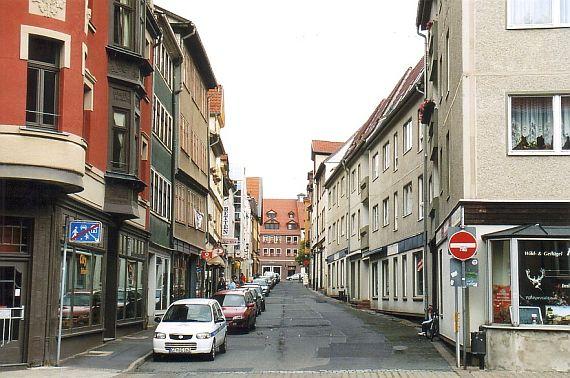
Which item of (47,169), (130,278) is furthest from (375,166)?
(47,169)

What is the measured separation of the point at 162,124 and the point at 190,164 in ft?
A: 28.6

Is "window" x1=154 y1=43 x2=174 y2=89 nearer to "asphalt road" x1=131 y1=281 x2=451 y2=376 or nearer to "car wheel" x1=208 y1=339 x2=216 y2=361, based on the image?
"asphalt road" x1=131 y1=281 x2=451 y2=376

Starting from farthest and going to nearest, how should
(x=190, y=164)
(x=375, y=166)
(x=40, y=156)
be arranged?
(x=375, y=166), (x=190, y=164), (x=40, y=156)

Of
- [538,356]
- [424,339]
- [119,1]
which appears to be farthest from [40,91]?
[424,339]

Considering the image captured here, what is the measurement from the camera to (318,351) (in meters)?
22.4

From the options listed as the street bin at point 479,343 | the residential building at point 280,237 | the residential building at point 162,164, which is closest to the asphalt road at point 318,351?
the street bin at point 479,343

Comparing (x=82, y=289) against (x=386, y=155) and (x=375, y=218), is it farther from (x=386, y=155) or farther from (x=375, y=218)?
(x=375, y=218)

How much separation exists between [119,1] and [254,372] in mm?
11744

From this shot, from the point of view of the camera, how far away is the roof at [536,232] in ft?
57.2

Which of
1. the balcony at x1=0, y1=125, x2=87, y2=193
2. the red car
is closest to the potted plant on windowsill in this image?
the red car

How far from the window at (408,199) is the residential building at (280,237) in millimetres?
119251

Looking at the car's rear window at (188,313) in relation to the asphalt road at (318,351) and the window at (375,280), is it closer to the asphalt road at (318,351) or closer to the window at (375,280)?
the asphalt road at (318,351)

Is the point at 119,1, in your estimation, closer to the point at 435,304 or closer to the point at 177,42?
the point at 177,42

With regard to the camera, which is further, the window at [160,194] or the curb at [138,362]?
the window at [160,194]
